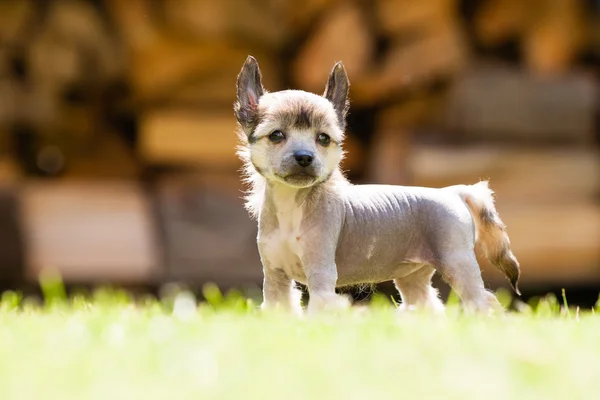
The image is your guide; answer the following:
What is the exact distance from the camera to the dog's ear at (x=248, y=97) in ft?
9.51

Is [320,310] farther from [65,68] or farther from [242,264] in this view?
[65,68]

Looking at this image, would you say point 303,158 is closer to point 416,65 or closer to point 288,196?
point 288,196

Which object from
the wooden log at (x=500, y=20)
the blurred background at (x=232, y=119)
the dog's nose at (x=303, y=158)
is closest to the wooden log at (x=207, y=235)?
the blurred background at (x=232, y=119)

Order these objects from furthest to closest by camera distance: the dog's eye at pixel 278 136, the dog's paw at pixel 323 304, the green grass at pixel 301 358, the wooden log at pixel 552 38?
1. the wooden log at pixel 552 38
2. the dog's eye at pixel 278 136
3. the dog's paw at pixel 323 304
4. the green grass at pixel 301 358

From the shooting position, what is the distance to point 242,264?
6.08 meters

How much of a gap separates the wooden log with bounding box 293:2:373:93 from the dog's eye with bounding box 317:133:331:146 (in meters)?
3.07

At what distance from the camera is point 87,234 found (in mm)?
5949

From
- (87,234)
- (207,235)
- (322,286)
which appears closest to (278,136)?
(322,286)

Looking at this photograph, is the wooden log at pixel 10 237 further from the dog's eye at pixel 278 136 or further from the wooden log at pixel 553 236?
the dog's eye at pixel 278 136

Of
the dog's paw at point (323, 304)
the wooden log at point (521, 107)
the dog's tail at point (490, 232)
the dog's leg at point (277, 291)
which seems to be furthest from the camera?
the wooden log at point (521, 107)

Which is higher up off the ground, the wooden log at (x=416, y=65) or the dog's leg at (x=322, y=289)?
the wooden log at (x=416, y=65)

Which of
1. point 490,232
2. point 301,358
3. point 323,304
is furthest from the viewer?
point 490,232

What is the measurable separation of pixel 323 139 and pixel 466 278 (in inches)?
25.6

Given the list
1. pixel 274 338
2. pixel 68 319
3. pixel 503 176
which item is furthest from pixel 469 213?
pixel 503 176
